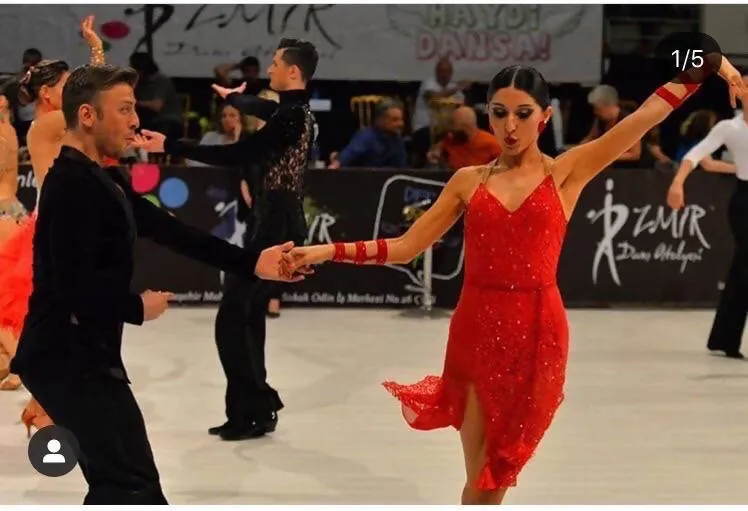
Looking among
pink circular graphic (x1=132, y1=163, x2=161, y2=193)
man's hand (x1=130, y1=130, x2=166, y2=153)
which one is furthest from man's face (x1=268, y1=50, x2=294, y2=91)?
pink circular graphic (x1=132, y1=163, x2=161, y2=193)

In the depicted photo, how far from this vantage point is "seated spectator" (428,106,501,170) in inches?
351

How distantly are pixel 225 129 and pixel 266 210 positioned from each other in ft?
13.2

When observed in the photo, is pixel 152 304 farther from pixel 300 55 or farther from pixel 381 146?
pixel 381 146

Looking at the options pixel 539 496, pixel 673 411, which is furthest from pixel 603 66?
pixel 539 496

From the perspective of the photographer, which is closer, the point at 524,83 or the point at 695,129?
the point at 524,83

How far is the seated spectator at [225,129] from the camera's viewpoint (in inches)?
346

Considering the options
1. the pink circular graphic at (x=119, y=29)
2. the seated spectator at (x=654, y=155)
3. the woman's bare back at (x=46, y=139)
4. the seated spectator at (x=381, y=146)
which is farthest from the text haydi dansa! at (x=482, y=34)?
the woman's bare back at (x=46, y=139)

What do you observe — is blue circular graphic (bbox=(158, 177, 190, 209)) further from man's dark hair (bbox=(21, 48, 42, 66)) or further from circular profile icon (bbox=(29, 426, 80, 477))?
circular profile icon (bbox=(29, 426, 80, 477))

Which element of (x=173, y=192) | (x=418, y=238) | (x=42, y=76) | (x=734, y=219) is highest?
(x=42, y=76)

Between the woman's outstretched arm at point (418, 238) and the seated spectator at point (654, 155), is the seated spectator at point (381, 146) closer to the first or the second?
the seated spectator at point (654, 155)

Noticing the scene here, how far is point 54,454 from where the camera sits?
3.55 metres

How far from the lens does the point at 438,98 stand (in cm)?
1008

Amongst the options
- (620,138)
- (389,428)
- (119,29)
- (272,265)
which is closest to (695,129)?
(119,29)

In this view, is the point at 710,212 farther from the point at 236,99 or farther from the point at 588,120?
the point at 236,99
